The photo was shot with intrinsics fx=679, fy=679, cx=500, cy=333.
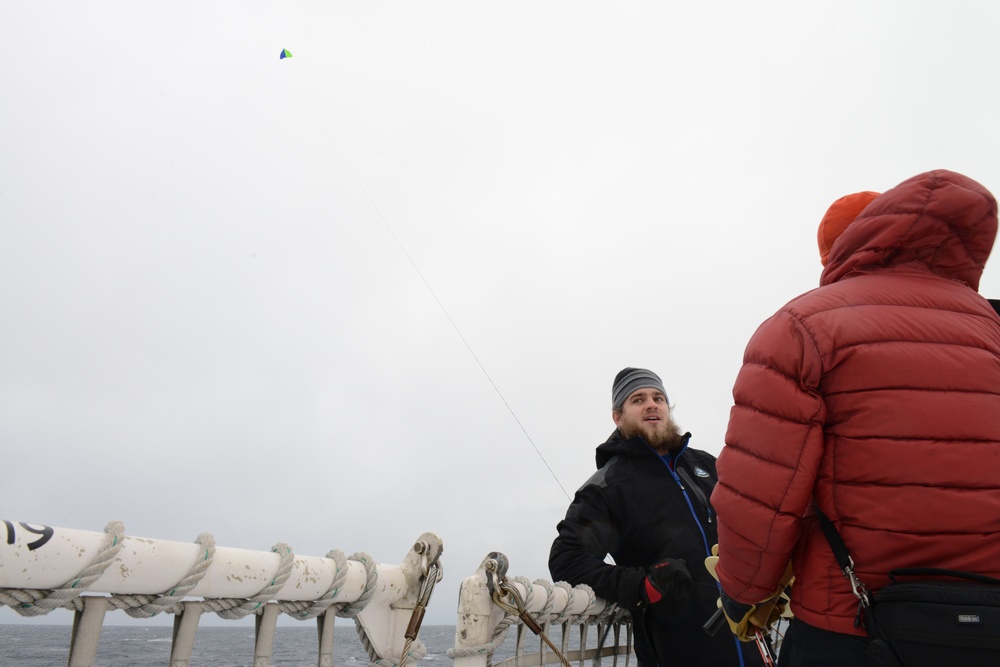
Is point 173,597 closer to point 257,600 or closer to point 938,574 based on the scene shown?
point 257,600

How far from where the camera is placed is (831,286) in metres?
1.79

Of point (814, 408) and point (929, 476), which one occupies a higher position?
point (814, 408)

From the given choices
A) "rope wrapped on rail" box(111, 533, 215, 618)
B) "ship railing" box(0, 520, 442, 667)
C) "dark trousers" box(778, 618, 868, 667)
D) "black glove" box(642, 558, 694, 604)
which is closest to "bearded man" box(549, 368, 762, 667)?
"black glove" box(642, 558, 694, 604)

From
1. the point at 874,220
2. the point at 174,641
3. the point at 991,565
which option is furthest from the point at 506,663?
the point at 874,220

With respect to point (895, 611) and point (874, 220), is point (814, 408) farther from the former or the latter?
point (874, 220)

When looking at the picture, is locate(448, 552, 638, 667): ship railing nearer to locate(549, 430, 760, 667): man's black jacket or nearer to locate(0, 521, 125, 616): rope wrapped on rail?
locate(549, 430, 760, 667): man's black jacket

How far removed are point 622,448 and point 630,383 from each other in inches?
25.8

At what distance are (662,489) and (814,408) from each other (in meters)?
2.12

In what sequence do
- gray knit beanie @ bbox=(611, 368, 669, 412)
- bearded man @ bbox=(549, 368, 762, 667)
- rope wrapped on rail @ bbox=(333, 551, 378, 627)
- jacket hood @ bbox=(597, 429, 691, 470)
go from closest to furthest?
rope wrapped on rail @ bbox=(333, 551, 378, 627), bearded man @ bbox=(549, 368, 762, 667), jacket hood @ bbox=(597, 429, 691, 470), gray knit beanie @ bbox=(611, 368, 669, 412)

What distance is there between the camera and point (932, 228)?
5.71 ft

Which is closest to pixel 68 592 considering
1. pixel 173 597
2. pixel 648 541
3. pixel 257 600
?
pixel 173 597

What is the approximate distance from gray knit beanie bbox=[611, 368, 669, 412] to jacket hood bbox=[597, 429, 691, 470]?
35 cm

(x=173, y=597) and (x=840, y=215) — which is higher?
(x=840, y=215)

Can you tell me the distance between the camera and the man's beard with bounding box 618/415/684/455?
385 cm
